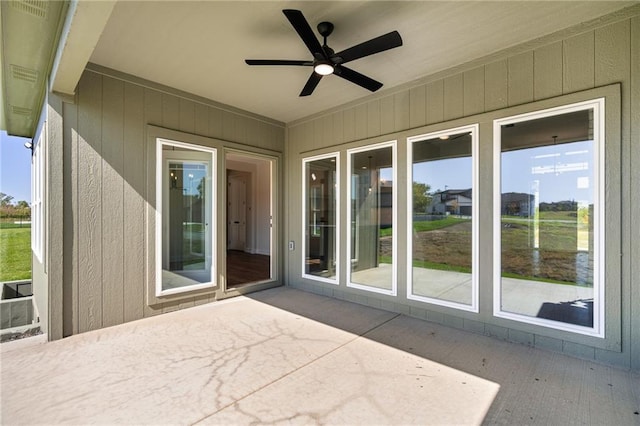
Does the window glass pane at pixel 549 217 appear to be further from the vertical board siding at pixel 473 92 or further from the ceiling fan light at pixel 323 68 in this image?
the ceiling fan light at pixel 323 68

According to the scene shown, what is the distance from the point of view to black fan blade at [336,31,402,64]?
212cm

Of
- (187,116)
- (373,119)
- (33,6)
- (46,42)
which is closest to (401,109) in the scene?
(373,119)

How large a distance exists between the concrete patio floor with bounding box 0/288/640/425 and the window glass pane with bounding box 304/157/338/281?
1.49 metres

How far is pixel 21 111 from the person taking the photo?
13.6 ft

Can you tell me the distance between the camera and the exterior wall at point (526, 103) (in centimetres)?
227

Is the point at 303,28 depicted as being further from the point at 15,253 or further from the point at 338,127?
the point at 15,253

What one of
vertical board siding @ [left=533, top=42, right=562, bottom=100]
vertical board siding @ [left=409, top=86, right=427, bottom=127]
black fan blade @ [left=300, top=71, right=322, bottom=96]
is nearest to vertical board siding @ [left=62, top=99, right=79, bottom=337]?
black fan blade @ [left=300, top=71, right=322, bottom=96]

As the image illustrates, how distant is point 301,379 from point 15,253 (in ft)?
24.3

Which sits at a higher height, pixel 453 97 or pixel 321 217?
pixel 453 97

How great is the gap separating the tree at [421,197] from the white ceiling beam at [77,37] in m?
3.22

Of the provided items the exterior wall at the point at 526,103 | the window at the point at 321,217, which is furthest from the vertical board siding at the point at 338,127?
the window at the point at 321,217

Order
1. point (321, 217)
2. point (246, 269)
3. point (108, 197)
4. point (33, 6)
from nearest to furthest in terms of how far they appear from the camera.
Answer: point (33, 6) → point (108, 197) → point (321, 217) → point (246, 269)

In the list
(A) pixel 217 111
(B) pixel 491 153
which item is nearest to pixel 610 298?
(B) pixel 491 153

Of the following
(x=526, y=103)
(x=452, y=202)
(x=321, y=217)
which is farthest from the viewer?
(x=321, y=217)
